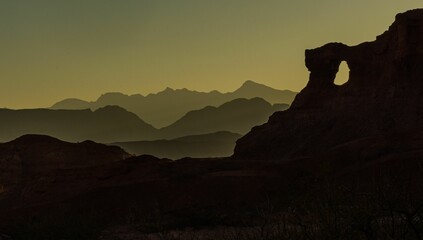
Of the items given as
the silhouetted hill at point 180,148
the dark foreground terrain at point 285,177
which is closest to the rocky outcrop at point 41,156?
the dark foreground terrain at point 285,177

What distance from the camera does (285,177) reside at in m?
30.5

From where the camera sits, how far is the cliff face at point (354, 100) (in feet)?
148

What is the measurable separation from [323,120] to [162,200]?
24.8 metres

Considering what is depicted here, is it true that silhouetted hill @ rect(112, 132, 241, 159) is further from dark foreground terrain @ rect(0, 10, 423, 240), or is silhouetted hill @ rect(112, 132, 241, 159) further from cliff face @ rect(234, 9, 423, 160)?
cliff face @ rect(234, 9, 423, 160)

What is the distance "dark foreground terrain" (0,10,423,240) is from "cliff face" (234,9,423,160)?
114 mm

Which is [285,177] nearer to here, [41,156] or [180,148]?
[41,156]

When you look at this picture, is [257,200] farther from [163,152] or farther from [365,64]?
[163,152]

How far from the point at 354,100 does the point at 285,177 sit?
21.5 metres

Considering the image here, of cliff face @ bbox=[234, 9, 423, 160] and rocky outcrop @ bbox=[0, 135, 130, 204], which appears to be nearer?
cliff face @ bbox=[234, 9, 423, 160]

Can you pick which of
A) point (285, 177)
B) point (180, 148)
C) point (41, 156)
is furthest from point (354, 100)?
point (180, 148)

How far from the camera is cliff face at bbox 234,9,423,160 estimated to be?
4519 cm

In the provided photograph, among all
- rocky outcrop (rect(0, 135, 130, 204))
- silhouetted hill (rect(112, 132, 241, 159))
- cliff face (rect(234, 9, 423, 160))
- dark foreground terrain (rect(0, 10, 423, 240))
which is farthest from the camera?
silhouetted hill (rect(112, 132, 241, 159))

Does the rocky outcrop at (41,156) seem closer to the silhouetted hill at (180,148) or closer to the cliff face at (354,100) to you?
the cliff face at (354,100)

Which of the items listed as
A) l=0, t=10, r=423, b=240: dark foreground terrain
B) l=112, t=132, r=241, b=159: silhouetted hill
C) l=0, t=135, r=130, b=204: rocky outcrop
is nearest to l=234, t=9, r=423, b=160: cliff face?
l=0, t=10, r=423, b=240: dark foreground terrain
